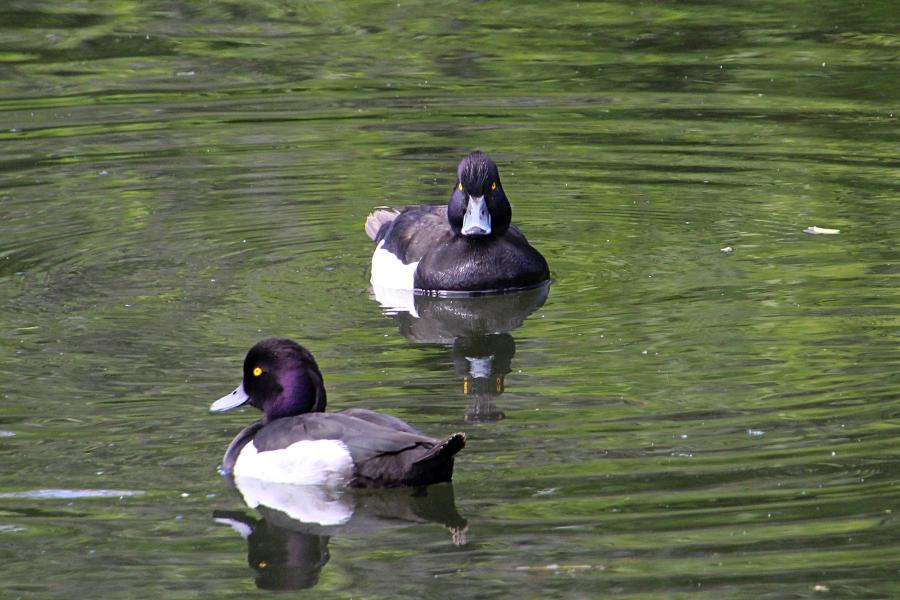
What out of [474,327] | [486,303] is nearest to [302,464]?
[474,327]

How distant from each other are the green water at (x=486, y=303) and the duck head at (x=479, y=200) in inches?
23.3

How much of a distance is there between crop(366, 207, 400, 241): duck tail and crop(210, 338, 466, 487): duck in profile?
15.0ft

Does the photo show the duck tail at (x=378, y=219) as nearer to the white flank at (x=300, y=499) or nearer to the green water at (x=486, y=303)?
the green water at (x=486, y=303)

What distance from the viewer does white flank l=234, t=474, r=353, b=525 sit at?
309 inches

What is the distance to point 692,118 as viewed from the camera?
54.8 feet

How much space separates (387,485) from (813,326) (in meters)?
3.45

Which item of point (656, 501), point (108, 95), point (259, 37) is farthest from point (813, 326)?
point (259, 37)

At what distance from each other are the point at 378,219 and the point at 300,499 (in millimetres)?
5400

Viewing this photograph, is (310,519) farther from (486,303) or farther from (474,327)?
(486,303)

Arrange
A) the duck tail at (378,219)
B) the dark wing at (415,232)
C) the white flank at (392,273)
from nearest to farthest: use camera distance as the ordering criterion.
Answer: the white flank at (392,273), the dark wing at (415,232), the duck tail at (378,219)

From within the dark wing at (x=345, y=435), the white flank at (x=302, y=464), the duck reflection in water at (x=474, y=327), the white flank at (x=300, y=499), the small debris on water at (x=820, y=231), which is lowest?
the duck reflection in water at (x=474, y=327)

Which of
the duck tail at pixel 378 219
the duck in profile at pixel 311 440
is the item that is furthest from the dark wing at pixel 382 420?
the duck tail at pixel 378 219

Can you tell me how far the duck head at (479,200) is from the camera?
11.9 meters

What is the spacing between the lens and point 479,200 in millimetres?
11922
